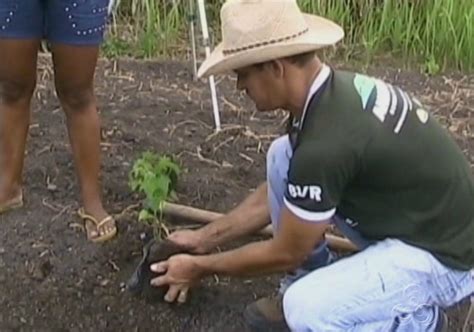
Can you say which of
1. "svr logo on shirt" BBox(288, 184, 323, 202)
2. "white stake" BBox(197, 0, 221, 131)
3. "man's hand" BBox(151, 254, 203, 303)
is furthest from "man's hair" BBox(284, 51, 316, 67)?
"white stake" BBox(197, 0, 221, 131)

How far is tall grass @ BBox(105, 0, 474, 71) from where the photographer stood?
20.1ft

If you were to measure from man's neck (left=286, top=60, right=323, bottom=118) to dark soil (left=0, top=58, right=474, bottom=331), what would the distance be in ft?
3.12

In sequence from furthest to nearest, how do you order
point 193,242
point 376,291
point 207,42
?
point 207,42, point 193,242, point 376,291

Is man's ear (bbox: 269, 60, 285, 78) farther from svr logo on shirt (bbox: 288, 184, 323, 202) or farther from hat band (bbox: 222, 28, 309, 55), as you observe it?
svr logo on shirt (bbox: 288, 184, 323, 202)

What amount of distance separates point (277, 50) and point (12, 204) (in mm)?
1695

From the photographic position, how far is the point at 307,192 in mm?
2891

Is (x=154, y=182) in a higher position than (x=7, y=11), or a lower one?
lower

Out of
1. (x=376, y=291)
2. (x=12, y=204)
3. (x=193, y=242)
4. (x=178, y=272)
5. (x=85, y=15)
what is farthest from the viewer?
(x=12, y=204)

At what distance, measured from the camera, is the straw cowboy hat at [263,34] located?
9.36ft

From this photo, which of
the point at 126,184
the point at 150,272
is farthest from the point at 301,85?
the point at 126,184

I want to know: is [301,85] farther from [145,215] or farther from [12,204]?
[12,204]

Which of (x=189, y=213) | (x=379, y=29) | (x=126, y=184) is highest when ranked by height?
(x=189, y=213)

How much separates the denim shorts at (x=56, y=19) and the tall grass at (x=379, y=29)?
2448 millimetres

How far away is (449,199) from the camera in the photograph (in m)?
3.08
